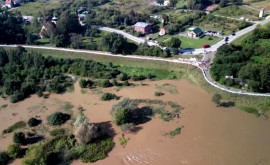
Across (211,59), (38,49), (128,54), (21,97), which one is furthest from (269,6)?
(21,97)

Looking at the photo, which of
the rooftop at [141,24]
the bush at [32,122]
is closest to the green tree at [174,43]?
the rooftop at [141,24]

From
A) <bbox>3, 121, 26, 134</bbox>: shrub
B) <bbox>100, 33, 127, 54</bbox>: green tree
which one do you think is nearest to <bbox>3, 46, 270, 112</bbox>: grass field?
<bbox>100, 33, 127, 54</bbox>: green tree

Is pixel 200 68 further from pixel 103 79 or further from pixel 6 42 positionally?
pixel 6 42

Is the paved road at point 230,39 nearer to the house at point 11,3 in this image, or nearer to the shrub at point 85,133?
the shrub at point 85,133

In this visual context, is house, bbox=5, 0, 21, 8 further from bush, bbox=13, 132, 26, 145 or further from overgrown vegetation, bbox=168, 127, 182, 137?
Result: overgrown vegetation, bbox=168, 127, 182, 137

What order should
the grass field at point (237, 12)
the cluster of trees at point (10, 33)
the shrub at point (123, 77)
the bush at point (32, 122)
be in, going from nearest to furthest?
1. the bush at point (32, 122)
2. the shrub at point (123, 77)
3. the cluster of trees at point (10, 33)
4. the grass field at point (237, 12)

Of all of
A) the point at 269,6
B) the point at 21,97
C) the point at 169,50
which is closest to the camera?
the point at 21,97
